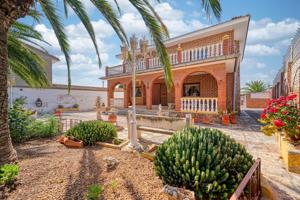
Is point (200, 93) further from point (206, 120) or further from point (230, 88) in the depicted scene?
point (206, 120)

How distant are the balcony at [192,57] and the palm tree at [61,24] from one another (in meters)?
4.95

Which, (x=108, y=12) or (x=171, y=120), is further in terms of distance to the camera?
(x=171, y=120)

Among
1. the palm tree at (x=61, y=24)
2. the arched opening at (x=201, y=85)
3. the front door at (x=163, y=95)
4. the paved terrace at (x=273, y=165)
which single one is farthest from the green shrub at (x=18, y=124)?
the front door at (x=163, y=95)

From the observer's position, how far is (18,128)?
5.80m

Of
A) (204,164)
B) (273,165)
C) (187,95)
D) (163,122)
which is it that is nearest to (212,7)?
(204,164)

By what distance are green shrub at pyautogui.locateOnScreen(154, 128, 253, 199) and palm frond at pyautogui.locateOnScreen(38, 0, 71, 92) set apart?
380cm

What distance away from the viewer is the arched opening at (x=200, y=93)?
10.5m

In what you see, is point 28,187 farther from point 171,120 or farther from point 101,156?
point 171,120

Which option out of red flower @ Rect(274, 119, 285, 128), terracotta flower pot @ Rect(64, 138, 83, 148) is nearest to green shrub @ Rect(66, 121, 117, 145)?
terracotta flower pot @ Rect(64, 138, 83, 148)

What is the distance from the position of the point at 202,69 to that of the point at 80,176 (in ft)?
30.5

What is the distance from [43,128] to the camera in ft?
21.9

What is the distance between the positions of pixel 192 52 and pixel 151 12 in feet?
27.0

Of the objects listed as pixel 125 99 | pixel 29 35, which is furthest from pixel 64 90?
pixel 29 35

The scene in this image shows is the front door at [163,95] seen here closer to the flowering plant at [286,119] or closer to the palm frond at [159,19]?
the flowering plant at [286,119]
